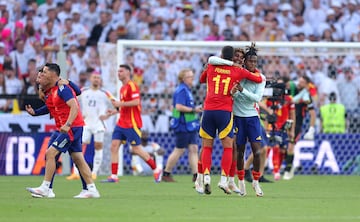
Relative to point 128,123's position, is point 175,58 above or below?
above

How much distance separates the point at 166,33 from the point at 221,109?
1408 centimetres

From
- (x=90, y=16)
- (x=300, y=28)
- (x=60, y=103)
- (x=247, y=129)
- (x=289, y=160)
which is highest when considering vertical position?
(x=90, y=16)

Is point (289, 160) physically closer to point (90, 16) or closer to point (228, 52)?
point (228, 52)

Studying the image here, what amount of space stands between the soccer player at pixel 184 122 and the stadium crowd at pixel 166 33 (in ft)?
13.3

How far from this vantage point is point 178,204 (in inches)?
562

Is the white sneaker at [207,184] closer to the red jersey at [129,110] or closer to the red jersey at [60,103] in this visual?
the red jersey at [60,103]

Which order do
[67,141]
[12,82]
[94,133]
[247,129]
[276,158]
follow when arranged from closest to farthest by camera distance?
[67,141], [247,129], [94,133], [276,158], [12,82]

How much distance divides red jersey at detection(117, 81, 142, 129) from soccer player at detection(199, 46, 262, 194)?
15.8ft

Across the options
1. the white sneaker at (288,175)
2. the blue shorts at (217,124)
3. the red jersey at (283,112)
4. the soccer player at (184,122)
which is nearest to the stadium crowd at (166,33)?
the red jersey at (283,112)

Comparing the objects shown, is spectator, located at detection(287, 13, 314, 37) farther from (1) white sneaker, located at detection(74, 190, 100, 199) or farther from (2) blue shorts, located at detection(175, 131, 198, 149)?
(1) white sneaker, located at detection(74, 190, 100, 199)

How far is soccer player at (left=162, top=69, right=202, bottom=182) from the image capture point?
2142 cm

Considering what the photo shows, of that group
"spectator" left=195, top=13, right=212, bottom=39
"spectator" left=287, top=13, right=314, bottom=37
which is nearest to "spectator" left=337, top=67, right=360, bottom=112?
"spectator" left=287, top=13, right=314, bottom=37

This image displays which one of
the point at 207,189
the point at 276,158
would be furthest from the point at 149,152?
the point at 207,189

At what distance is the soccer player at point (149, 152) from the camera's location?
79.5 ft
